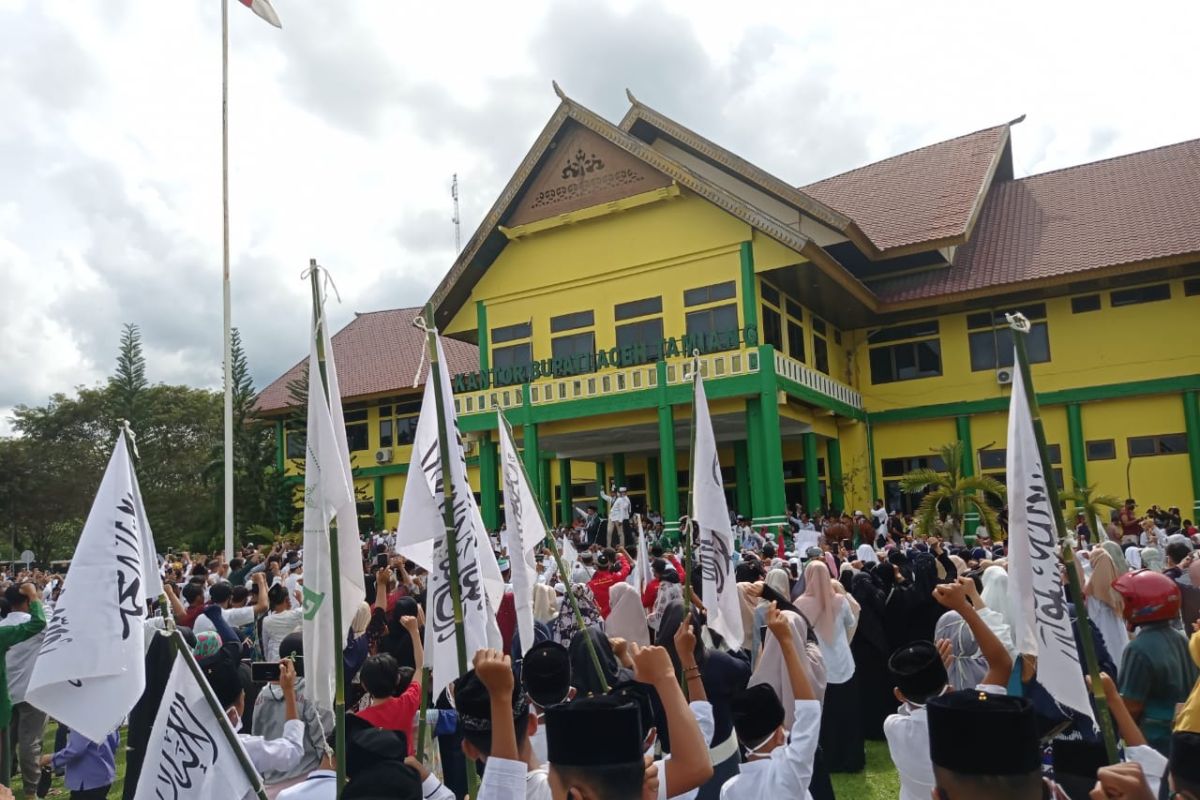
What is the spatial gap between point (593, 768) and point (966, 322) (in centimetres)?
2317

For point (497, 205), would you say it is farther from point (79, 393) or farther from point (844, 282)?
point (79, 393)

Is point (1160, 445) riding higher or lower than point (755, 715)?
higher

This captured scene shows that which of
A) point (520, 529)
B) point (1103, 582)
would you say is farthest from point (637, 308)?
point (520, 529)

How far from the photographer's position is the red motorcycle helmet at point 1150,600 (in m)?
3.77

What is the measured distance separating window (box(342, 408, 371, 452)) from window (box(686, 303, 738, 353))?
49.7 feet

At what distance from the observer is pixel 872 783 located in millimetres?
6281

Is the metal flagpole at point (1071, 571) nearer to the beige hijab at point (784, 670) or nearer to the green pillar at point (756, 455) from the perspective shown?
the beige hijab at point (784, 670)

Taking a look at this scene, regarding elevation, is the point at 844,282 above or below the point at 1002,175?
below

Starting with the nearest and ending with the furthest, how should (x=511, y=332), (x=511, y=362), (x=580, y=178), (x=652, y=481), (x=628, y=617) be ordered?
(x=628, y=617) < (x=580, y=178) < (x=511, y=362) < (x=511, y=332) < (x=652, y=481)

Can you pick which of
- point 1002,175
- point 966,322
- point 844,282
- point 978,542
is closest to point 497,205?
point 844,282

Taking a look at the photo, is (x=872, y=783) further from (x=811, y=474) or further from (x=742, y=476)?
(x=742, y=476)

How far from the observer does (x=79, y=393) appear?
3956 centimetres

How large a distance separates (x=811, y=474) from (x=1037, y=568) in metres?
18.9

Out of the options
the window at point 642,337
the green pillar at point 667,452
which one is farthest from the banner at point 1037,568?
the window at point 642,337
